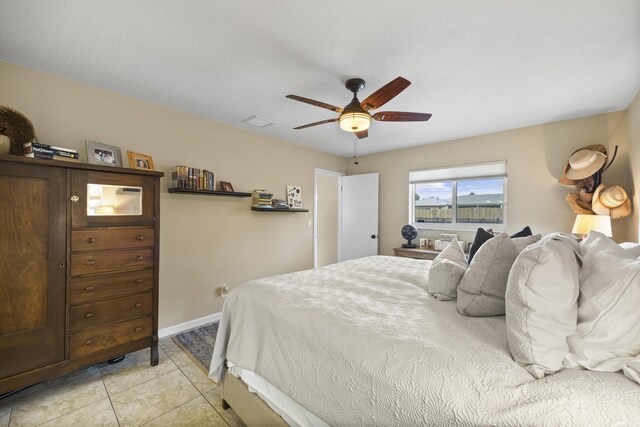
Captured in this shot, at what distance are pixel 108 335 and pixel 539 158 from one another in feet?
15.9

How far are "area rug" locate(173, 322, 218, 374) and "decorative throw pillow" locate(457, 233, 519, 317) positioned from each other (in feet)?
6.95

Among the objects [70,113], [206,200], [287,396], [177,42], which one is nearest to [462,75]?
[177,42]

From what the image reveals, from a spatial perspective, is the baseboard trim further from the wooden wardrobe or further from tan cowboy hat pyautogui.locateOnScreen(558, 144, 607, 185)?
tan cowboy hat pyautogui.locateOnScreen(558, 144, 607, 185)

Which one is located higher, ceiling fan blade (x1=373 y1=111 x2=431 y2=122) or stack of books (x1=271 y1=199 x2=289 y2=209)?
ceiling fan blade (x1=373 y1=111 x2=431 y2=122)

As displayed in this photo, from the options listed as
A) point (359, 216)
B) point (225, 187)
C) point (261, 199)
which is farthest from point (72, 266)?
point (359, 216)

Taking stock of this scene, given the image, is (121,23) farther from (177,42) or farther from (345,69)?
(345,69)

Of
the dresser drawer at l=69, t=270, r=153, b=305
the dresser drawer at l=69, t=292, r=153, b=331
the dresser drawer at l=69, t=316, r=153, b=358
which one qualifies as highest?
the dresser drawer at l=69, t=270, r=153, b=305

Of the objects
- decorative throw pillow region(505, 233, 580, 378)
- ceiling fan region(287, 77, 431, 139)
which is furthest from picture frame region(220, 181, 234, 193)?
decorative throw pillow region(505, 233, 580, 378)

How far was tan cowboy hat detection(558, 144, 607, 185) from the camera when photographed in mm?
2850

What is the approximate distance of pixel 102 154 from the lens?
7.87ft

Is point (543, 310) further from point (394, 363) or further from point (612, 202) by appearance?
point (612, 202)

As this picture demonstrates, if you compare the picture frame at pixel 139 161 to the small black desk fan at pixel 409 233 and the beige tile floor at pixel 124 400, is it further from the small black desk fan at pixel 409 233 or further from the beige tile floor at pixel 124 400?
the small black desk fan at pixel 409 233

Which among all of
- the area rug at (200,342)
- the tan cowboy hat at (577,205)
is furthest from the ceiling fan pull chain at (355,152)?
the area rug at (200,342)

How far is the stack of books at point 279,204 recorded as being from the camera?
13.0ft
